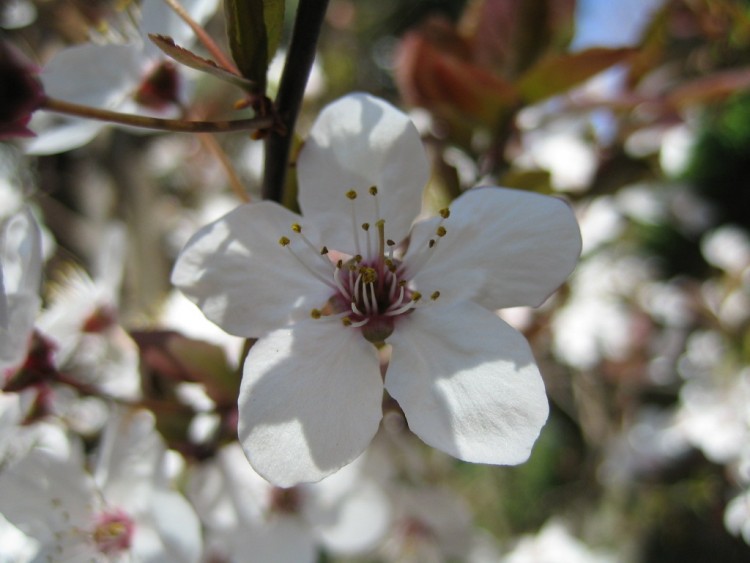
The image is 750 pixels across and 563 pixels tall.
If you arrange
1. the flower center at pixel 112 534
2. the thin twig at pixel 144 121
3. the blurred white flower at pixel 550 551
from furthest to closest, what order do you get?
the blurred white flower at pixel 550 551 < the flower center at pixel 112 534 < the thin twig at pixel 144 121

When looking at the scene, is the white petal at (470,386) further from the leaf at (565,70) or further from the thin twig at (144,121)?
the leaf at (565,70)

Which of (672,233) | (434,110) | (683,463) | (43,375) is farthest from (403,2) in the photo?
(43,375)

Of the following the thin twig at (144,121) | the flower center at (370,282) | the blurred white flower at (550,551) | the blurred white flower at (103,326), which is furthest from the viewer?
the blurred white flower at (550,551)

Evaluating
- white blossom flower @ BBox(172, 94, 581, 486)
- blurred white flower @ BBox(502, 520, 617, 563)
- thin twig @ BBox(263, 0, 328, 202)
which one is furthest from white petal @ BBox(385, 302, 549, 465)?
blurred white flower @ BBox(502, 520, 617, 563)

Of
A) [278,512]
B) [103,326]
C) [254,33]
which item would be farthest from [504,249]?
[103,326]

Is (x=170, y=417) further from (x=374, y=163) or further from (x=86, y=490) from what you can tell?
(x=374, y=163)

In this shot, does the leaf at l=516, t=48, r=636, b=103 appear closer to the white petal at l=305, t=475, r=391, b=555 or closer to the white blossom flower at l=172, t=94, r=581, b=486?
the white blossom flower at l=172, t=94, r=581, b=486

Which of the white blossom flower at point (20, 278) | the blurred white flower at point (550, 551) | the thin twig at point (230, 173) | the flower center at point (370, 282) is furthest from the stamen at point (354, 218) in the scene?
the blurred white flower at point (550, 551)
